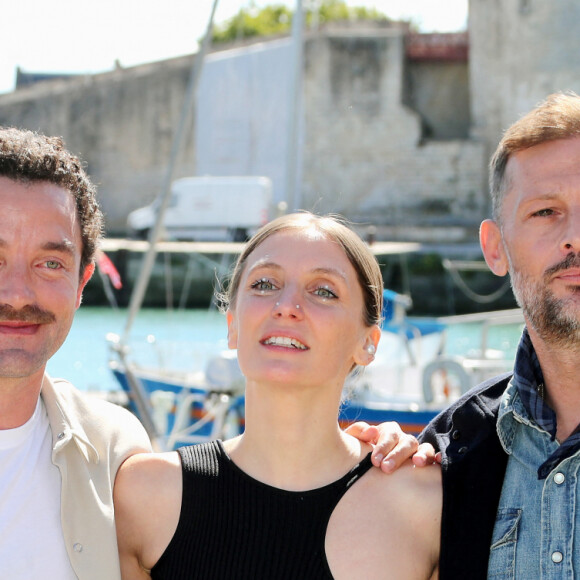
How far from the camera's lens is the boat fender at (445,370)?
7738 mm

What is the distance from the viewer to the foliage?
1610 inches

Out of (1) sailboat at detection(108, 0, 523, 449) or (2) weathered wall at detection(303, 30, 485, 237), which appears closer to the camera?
(1) sailboat at detection(108, 0, 523, 449)

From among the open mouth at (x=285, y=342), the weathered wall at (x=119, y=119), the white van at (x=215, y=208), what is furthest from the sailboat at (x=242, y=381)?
the weathered wall at (x=119, y=119)

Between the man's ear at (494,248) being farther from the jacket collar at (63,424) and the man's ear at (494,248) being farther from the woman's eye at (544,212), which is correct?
Result: the jacket collar at (63,424)

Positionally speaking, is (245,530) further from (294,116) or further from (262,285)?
(294,116)

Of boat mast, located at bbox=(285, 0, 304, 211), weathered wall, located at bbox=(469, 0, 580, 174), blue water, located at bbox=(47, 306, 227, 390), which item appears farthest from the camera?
weathered wall, located at bbox=(469, 0, 580, 174)

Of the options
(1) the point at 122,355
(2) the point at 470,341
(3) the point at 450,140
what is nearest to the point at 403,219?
(3) the point at 450,140

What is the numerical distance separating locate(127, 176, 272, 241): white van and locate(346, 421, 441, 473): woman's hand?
2111 cm

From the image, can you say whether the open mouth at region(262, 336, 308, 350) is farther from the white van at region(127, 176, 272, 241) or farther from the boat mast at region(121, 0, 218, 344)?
the white van at region(127, 176, 272, 241)

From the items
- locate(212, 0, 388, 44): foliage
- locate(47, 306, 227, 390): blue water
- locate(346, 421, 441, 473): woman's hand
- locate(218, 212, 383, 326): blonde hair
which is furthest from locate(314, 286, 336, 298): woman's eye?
locate(212, 0, 388, 44): foliage

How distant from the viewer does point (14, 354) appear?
2.05m

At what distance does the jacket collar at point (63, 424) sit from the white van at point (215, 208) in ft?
69.6

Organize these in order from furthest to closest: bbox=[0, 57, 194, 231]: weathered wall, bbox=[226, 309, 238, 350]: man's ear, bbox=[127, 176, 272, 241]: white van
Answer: bbox=[0, 57, 194, 231]: weathered wall
bbox=[127, 176, 272, 241]: white van
bbox=[226, 309, 238, 350]: man's ear

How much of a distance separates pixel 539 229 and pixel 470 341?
16383mm
